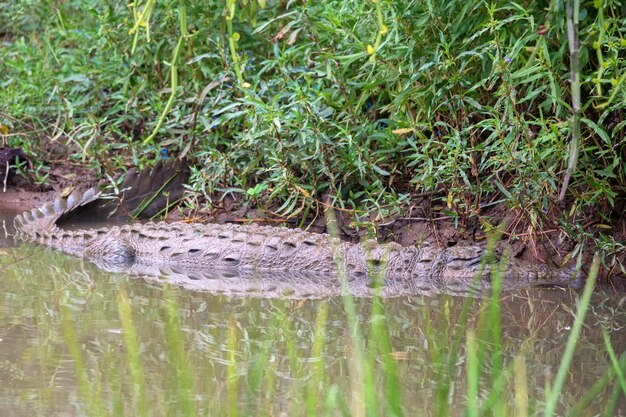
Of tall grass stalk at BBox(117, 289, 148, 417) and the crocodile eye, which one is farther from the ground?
tall grass stalk at BBox(117, 289, 148, 417)

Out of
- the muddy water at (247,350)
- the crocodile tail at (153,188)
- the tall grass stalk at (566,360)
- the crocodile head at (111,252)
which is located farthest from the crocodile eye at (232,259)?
the tall grass stalk at (566,360)

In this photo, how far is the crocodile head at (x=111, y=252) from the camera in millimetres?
6051

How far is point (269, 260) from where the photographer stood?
19.4 ft

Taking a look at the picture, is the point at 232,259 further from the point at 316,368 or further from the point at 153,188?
the point at 316,368

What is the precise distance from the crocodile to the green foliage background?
11.4 inches

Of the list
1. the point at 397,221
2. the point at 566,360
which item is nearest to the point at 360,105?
the point at 397,221

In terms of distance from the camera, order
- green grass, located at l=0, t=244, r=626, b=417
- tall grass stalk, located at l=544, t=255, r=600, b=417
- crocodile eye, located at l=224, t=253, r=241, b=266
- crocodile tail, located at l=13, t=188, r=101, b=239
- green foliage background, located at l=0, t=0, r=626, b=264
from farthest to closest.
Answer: crocodile tail, located at l=13, t=188, r=101, b=239 → crocodile eye, located at l=224, t=253, r=241, b=266 → green foliage background, located at l=0, t=0, r=626, b=264 → green grass, located at l=0, t=244, r=626, b=417 → tall grass stalk, located at l=544, t=255, r=600, b=417

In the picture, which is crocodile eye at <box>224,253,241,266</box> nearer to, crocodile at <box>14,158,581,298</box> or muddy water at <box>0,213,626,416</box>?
crocodile at <box>14,158,581,298</box>

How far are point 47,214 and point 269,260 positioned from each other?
1.77 m

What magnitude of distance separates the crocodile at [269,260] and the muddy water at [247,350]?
0.91 feet

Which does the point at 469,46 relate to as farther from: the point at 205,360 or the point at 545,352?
the point at 205,360

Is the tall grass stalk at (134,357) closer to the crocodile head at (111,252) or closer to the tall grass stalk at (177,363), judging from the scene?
the tall grass stalk at (177,363)

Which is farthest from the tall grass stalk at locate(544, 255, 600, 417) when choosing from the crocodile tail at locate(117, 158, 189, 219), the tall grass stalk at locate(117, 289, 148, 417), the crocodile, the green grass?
the crocodile tail at locate(117, 158, 189, 219)

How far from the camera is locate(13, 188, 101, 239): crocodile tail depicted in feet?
21.0
